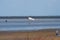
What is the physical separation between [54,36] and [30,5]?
56cm

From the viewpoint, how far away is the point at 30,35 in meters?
1.09

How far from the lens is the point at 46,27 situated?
1120 millimetres

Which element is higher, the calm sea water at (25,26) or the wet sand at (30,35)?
the calm sea water at (25,26)

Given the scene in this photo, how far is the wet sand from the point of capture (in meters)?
1.07

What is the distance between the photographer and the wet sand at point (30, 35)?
1.07m

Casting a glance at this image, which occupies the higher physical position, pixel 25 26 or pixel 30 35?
pixel 25 26

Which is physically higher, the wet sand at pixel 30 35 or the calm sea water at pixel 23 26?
the calm sea water at pixel 23 26

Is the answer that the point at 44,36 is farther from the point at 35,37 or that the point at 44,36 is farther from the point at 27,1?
the point at 27,1

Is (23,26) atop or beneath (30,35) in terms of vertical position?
atop

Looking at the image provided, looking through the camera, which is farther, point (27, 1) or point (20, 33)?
point (27, 1)

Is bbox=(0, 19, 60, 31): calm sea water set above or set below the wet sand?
above

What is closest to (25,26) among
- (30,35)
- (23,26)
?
(23,26)

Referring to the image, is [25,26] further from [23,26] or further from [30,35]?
[30,35]

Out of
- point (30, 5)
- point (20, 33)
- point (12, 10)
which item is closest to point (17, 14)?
point (12, 10)
